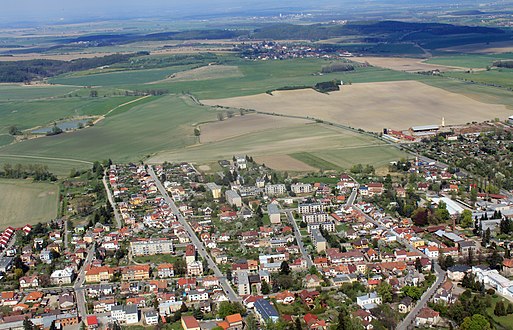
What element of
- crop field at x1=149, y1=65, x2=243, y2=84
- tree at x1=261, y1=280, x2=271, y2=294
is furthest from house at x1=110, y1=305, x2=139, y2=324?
crop field at x1=149, y1=65, x2=243, y2=84

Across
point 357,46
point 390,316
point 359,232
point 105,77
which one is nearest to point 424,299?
point 390,316

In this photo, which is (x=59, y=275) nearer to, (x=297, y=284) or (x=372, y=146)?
(x=297, y=284)

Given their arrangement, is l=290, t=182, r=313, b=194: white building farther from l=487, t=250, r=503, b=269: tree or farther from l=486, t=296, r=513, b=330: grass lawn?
l=486, t=296, r=513, b=330: grass lawn

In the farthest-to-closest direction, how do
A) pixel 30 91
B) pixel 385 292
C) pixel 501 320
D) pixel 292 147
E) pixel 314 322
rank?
pixel 30 91 → pixel 292 147 → pixel 385 292 → pixel 314 322 → pixel 501 320

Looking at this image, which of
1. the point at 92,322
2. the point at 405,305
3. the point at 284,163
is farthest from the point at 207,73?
the point at 405,305

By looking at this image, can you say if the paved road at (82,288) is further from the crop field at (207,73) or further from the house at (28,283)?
the crop field at (207,73)

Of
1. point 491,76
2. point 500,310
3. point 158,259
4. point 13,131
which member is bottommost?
point 158,259

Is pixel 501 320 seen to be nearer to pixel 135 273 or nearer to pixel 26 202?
pixel 135 273
